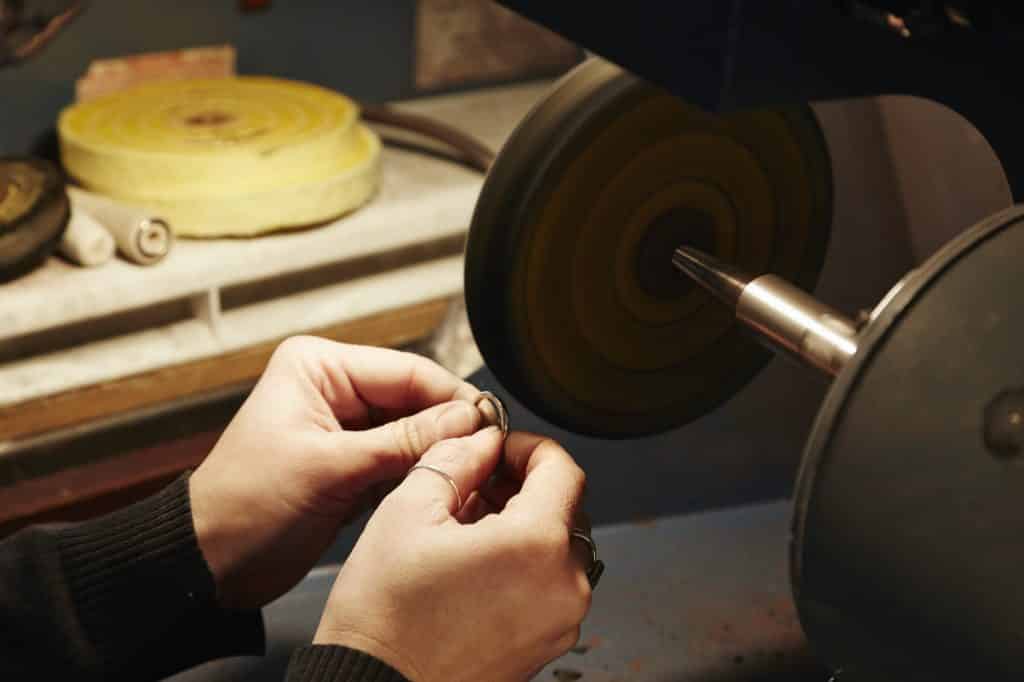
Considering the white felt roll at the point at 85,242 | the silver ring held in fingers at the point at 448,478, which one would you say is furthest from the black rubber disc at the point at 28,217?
the silver ring held in fingers at the point at 448,478

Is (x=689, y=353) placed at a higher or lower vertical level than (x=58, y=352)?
higher

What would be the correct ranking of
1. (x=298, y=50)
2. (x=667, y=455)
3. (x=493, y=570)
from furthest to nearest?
(x=298, y=50)
(x=667, y=455)
(x=493, y=570)

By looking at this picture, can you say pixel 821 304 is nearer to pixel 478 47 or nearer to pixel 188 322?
pixel 188 322

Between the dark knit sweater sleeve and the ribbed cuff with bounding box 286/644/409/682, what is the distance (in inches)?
7.6

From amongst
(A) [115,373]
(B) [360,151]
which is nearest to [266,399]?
(A) [115,373]

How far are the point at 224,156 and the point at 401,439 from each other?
843 mm

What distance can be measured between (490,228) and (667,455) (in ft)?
1.17

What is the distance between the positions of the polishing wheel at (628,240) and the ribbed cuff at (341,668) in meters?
0.26

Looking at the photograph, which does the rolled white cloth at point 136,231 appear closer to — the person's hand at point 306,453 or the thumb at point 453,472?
the person's hand at point 306,453

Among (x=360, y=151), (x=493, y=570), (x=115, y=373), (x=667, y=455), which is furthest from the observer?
(x=360, y=151)

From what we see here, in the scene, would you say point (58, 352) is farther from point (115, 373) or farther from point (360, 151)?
point (360, 151)

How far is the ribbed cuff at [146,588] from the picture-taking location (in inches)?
32.6

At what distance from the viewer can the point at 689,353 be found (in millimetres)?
926

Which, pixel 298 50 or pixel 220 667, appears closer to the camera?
pixel 220 667
